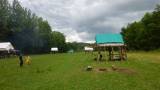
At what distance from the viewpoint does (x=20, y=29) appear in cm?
10825

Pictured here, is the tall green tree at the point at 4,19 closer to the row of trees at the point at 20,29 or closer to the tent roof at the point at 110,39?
the row of trees at the point at 20,29

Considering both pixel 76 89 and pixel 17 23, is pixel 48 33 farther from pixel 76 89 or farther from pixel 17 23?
pixel 76 89

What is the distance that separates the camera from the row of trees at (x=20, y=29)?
10371 centimetres

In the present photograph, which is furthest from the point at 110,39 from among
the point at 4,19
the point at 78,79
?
the point at 4,19

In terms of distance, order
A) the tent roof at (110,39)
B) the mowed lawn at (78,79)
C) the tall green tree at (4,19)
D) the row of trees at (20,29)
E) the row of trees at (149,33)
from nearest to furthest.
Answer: the mowed lawn at (78,79) → the tent roof at (110,39) → the tall green tree at (4,19) → the row of trees at (20,29) → the row of trees at (149,33)

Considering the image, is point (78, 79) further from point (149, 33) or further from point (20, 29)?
point (149, 33)

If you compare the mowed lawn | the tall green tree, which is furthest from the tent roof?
the tall green tree

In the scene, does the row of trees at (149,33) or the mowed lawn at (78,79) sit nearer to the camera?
the mowed lawn at (78,79)

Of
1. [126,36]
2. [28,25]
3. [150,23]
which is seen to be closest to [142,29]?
[150,23]

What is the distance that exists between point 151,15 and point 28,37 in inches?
1769

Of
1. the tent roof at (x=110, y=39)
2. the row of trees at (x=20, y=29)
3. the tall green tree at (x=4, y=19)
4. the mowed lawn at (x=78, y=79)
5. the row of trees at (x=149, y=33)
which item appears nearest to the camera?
the mowed lawn at (x=78, y=79)

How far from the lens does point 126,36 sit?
145875mm

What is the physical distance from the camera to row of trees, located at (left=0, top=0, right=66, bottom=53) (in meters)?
104

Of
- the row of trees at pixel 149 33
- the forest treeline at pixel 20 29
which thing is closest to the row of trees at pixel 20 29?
the forest treeline at pixel 20 29
